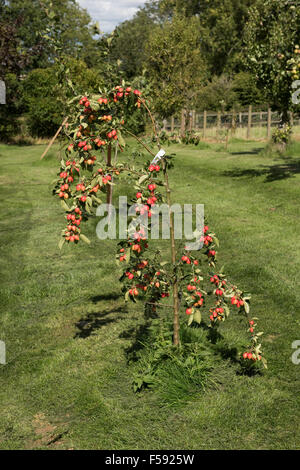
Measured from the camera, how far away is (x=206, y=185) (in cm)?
1553

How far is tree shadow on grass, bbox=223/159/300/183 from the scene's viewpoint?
1573cm

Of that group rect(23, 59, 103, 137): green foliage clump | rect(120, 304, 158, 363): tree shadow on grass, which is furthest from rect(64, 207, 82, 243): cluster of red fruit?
rect(23, 59, 103, 137): green foliage clump

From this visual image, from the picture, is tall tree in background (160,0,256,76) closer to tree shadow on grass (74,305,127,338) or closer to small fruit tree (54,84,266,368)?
tree shadow on grass (74,305,127,338)

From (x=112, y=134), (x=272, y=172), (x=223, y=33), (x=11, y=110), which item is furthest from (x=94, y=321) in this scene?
(x=223, y=33)

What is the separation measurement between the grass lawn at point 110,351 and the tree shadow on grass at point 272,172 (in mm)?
4197

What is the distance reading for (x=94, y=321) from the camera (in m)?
6.23

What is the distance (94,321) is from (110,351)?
36.5 inches

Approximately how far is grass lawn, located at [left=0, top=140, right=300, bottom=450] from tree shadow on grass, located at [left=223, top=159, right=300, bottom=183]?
4.20m

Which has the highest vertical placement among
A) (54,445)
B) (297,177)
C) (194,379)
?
(297,177)

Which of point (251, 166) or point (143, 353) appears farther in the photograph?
point (251, 166)

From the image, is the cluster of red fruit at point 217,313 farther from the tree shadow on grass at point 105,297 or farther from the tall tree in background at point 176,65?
the tall tree in background at point 176,65
